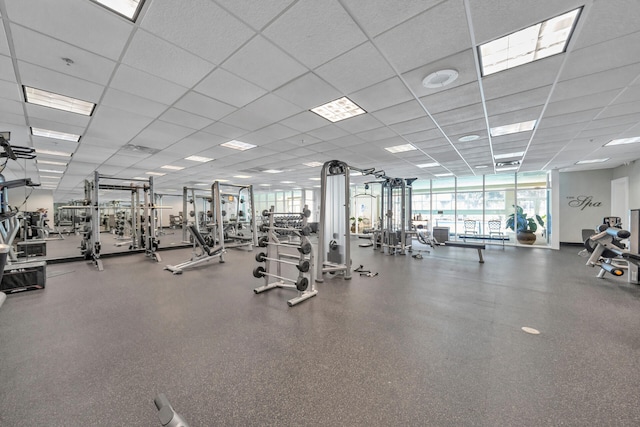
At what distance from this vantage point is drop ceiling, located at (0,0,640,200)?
73.3 inches

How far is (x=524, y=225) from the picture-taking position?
9109 millimetres

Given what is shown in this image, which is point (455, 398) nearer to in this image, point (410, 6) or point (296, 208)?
point (410, 6)

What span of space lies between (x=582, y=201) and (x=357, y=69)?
1067 centimetres

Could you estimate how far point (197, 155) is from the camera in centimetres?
641

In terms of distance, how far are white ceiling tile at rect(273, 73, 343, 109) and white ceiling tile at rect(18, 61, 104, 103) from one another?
2.31 m

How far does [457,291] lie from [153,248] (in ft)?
22.5

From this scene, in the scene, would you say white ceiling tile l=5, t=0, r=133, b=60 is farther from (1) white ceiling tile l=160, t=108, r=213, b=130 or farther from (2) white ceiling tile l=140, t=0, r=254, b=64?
(1) white ceiling tile l=160, t=108, r=213, b=130

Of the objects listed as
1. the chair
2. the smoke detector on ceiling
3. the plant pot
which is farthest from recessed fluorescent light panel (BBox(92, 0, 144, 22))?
the chair

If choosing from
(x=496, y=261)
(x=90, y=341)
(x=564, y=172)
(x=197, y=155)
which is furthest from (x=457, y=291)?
(x=564, y=172)

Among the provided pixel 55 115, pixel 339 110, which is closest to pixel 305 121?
pixel 339 110

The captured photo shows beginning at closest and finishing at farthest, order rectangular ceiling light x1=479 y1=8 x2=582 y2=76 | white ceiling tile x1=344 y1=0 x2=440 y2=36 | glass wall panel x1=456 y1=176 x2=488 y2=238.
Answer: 1. white ceiling tile x1=344 y1=0 x2=440 y2=36
2. rectangular ceiling light x1=479 y1=8 x2=582 y2=76
3. glass wall panel x1=456 y1=176 x2=488 y2=238

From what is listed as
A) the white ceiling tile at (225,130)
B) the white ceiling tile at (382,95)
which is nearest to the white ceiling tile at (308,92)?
the white ceiling tile at (382,95)

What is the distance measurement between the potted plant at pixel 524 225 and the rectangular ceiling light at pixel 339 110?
901 cm

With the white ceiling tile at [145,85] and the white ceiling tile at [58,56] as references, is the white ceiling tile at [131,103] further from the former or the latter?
the white ceiling tile at [58,56]
